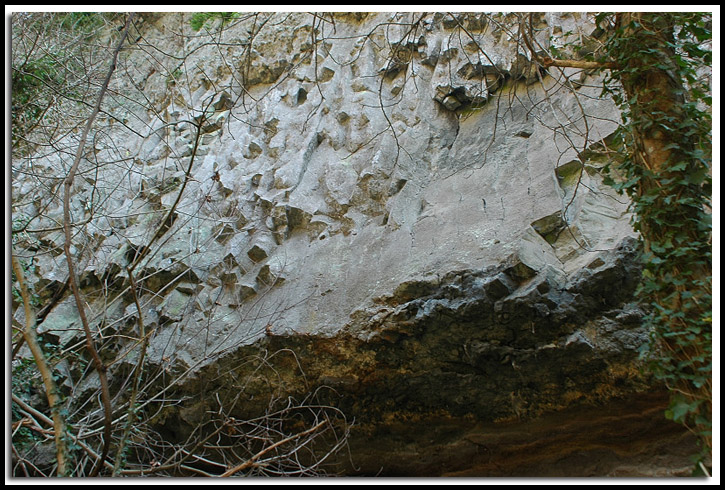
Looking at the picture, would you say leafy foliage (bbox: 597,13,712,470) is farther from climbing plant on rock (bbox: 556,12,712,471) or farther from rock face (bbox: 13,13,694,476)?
rock face (bbox: 13,13,694,476)

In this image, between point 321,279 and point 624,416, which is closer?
point 624,416

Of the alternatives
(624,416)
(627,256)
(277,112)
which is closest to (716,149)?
(627,256)

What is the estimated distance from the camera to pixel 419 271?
3.38m

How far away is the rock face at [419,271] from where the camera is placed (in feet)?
9.86

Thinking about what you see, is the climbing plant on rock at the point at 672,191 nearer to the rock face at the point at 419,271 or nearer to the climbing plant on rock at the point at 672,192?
the climbing plant on rock at the point at 672,192

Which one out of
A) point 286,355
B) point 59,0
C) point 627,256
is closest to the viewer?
point 59,0

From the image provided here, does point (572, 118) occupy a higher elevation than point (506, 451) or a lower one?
higher

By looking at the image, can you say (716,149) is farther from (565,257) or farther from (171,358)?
(171,358)

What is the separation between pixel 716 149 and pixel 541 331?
4.63ft

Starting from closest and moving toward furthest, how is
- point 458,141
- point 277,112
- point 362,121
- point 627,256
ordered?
point 627,256 < point 458,141 < point 362,121 < point 277,112

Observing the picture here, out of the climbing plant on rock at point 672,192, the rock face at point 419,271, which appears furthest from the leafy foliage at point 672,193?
the rock face at point 419,271

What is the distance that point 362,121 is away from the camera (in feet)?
15.1

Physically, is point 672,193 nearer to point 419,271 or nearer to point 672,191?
point 672,191

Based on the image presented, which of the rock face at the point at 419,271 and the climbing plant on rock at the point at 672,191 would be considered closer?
the climbing plant on rock at the point at 672,191
